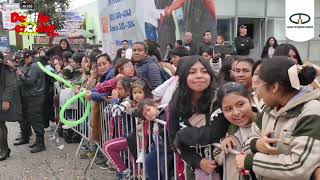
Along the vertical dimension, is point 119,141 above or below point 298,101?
below

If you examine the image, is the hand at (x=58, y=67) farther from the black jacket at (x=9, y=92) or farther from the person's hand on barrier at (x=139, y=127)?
the person's hand on barrier at (x=139, y=127)

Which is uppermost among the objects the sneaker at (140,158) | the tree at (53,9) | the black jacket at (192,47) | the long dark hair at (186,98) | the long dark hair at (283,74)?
the tree at (53,9)

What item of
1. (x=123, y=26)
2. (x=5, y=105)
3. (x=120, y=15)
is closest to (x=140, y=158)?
(x=5, y=105)

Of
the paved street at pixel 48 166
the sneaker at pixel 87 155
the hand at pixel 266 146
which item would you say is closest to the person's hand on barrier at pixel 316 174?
the hand at pixel 266 146

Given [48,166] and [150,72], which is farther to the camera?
[48,166]

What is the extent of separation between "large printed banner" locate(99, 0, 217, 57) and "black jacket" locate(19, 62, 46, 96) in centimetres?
290

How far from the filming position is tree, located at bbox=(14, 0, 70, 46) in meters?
24.9

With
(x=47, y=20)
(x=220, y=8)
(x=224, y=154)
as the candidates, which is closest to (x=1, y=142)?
(x=224, y=154)

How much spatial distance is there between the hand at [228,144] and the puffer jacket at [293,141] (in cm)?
30

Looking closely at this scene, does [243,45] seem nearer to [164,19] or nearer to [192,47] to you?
[192,47]

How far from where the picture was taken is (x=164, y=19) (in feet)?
30.4

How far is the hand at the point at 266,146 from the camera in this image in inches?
86.7

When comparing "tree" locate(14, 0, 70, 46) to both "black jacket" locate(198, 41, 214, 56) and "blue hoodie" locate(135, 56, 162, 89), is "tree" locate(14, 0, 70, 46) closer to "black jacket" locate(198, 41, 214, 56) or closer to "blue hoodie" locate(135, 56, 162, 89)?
"black jacket" locate(198, 41, 214, 56)

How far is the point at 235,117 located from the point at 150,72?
2927 mm
